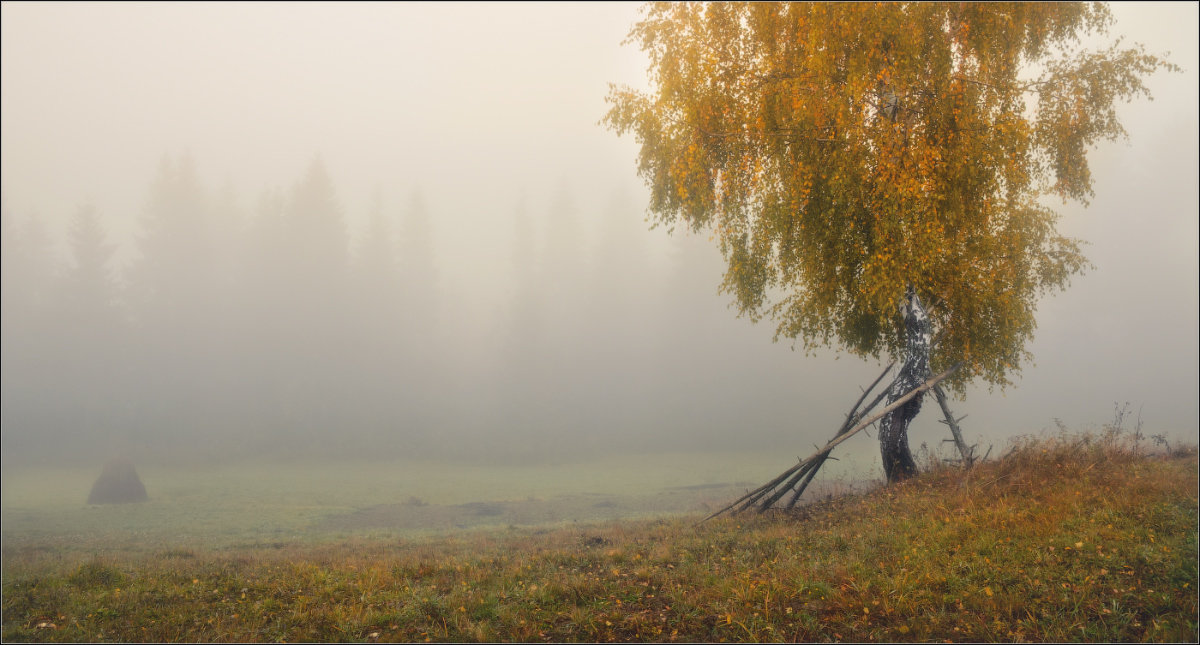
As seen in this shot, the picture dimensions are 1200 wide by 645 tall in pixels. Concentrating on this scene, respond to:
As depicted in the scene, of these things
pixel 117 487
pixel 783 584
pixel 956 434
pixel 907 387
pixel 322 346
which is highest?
pixel 322 346

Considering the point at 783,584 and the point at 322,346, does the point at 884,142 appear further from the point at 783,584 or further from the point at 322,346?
the point at 322,346

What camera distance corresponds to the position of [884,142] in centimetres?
1090

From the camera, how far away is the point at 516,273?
71.6 meters

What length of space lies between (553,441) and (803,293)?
131 ft

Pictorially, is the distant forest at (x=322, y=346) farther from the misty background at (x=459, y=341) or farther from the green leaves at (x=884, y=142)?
A: the green leaves at (x=884, y=142)

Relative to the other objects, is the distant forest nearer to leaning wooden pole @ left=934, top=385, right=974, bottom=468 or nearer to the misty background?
the misty background

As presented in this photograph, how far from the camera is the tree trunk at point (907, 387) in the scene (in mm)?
12109

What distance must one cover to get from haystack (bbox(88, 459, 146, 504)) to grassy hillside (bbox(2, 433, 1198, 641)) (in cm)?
2252

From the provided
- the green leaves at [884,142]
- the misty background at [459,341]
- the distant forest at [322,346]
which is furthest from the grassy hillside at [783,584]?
the distant forest at [322,346]

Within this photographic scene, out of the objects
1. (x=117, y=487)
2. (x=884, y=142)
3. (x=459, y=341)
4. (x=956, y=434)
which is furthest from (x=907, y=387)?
(x=459, y=341)

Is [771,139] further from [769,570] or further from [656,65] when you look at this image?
[769,570]

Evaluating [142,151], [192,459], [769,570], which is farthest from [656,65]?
[142,151]

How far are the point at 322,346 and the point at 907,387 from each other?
55616mm

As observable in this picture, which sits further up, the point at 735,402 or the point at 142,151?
the point at 142,151
